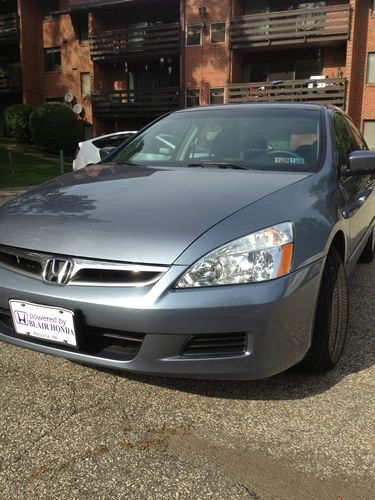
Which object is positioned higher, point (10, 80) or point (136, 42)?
point (136, 42)

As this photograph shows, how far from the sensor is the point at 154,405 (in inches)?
93.4

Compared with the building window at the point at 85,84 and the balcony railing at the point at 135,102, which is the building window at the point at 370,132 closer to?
the balcony railing at the point at 135,102

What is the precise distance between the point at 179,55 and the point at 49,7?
9.01m

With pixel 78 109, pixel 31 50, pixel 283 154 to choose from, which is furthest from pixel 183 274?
pixel 31 50

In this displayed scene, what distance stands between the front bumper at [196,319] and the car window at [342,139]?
4.43 ft

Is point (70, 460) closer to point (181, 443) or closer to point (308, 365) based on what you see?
point (181, 443)

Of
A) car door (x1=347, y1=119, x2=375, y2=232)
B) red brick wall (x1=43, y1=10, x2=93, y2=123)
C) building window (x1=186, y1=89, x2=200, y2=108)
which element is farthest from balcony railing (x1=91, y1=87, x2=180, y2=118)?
car door (x1=347, y1=119, x2=375, y2=232)

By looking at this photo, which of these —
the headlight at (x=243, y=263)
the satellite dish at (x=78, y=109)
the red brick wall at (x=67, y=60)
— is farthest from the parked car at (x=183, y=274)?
the red brick wall at (x=67, y=60)

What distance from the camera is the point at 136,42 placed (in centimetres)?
2242

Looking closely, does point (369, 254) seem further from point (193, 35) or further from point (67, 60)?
point (67, 60)

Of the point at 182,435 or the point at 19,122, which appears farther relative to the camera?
the point at 19,122

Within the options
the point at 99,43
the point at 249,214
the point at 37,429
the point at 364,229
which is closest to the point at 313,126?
→ the point at 364,229

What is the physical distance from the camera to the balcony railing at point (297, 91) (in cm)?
1830

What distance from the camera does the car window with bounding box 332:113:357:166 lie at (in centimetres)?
328
